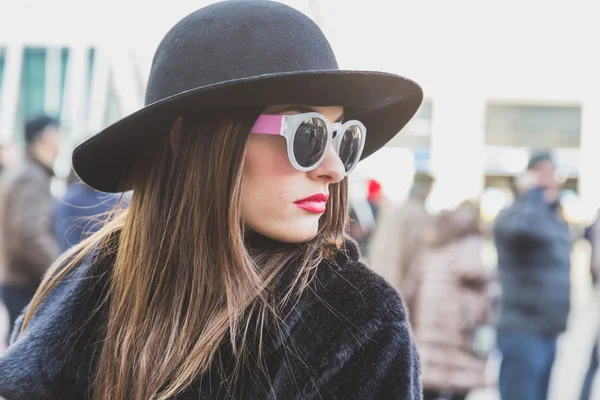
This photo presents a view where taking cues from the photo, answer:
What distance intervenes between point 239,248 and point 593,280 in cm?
505

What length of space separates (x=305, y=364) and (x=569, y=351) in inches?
291

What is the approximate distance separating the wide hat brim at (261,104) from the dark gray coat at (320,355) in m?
0.33

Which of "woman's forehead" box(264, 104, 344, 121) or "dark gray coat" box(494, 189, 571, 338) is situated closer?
"woman's forehead" box(264, 104, 344, 121)

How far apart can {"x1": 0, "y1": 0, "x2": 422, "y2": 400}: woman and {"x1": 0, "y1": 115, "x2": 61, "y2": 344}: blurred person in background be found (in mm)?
3008

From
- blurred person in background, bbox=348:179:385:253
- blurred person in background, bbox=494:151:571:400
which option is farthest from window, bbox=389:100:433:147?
blurred person in background, bbox=494:151:571:400

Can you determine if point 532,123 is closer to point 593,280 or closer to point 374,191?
point 374,191

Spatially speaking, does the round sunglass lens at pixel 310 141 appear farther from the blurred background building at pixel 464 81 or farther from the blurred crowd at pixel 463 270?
the blurred background building at pixel 464 81

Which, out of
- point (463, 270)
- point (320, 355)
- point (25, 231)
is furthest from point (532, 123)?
point (320, 355)

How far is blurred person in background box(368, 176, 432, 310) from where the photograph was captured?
205 inches

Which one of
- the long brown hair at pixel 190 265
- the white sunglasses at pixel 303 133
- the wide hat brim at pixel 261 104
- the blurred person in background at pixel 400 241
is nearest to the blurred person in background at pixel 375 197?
the blurred person in background at pixel 400 241

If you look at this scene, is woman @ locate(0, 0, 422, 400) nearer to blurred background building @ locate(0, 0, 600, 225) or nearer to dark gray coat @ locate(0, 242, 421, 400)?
dark gray coat @ locate(0, 242, 421, 400)

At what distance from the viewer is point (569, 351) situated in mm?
8062

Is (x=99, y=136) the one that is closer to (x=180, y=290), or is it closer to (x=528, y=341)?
(x=180, y=290)

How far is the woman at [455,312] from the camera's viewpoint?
170 inches
